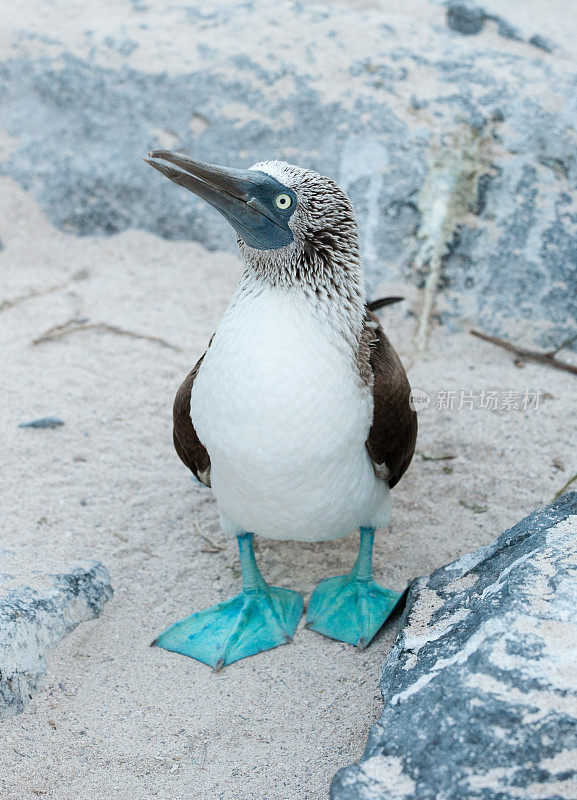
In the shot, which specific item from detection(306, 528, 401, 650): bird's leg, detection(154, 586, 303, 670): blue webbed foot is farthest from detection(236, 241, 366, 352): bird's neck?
detection(154, 586, 303, 670): blue webbed foot

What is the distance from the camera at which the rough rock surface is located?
5.21 metres

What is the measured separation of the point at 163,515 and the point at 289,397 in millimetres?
1489

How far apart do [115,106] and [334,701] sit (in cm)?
516

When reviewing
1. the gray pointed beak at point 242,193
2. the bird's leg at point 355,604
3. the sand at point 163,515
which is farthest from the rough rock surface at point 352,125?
the gray pointed beak at point 242,193

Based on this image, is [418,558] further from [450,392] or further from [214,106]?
[214,106]

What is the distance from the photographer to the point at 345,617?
3.14 metres

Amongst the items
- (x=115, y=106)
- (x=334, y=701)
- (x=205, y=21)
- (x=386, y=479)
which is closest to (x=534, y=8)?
(x=205, y=21)

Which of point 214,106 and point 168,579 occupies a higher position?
point 214,106

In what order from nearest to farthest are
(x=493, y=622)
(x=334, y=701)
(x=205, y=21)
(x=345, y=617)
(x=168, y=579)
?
(x=493, y=622), (x=334, y=701), (x=345, y=617), (x=168, y=579), (x=205, y=21)

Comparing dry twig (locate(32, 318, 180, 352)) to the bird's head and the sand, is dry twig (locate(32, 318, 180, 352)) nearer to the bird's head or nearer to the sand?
the sand

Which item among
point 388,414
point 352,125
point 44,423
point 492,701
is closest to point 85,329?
point 44,423

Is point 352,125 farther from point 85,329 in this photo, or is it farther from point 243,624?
point 243,624

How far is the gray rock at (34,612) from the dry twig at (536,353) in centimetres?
308

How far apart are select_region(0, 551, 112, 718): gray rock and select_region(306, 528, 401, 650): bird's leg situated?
898 millimetres
